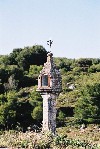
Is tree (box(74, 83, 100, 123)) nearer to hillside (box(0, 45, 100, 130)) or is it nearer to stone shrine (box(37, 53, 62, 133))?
hillside (box(0, 45, 100, 130))

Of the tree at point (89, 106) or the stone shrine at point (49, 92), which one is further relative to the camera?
the tree at point (89, 106)

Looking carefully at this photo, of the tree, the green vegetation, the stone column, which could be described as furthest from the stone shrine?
the tree

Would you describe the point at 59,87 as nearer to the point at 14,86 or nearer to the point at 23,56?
the point at 14,86

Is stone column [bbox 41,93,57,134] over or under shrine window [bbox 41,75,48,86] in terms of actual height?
under

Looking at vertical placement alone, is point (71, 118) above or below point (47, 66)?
below

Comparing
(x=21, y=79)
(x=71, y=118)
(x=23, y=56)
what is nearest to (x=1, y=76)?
(x=21, y=79)

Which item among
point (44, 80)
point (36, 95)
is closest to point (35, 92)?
point (36, 95)

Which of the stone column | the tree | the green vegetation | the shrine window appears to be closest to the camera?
the stone column

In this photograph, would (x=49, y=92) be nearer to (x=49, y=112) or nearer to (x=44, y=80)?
(x=44, y=80)

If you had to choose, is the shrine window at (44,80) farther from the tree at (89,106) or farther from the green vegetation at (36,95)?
the tree at (89,106)

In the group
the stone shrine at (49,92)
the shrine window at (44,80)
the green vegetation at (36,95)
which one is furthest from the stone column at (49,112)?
the green vegetation at (36,95)

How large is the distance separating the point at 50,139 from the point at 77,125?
34.1 m

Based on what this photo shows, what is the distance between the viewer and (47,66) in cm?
1570

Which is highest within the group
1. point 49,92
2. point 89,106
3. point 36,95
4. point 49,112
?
point 49,92
